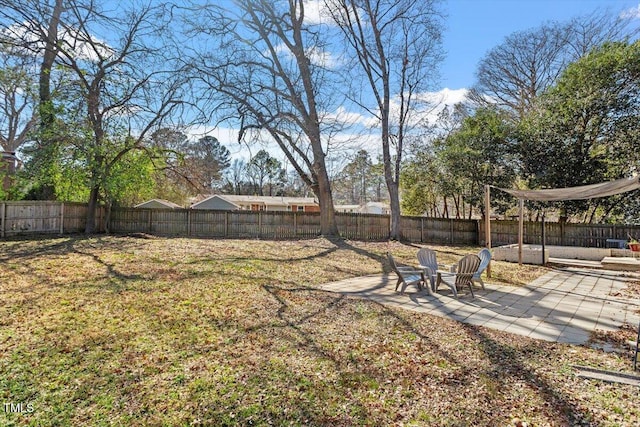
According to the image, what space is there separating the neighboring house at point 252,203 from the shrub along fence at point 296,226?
38.9ft

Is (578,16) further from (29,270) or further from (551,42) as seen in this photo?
(29,270)

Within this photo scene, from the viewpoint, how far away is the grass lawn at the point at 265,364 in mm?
2443

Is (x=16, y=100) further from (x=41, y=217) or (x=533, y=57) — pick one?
(x=533, y=57)

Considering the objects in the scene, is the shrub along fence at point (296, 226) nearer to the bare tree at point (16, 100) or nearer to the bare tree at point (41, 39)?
the bare tree at point (41, 39)

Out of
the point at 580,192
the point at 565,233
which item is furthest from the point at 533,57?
the point at 580,192

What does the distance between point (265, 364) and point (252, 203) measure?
27125 mm

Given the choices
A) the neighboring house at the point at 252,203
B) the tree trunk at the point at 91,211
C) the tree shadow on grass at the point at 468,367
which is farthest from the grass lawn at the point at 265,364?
the neighboring house at the point at 252,203

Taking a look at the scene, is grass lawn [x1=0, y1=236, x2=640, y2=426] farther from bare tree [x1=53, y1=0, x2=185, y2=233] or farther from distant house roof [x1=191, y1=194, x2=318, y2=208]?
distant house roof [x1=191, y1=194, x2=318, y2=208]

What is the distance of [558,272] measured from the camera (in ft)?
28.1

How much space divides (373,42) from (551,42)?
35.2 feet

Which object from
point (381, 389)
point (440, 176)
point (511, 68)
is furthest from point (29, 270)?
point (511, 68)

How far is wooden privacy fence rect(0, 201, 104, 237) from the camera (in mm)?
11414

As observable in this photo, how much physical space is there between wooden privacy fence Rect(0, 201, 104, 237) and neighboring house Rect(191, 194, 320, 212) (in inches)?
506

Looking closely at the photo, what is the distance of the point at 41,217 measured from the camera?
12.3 m
